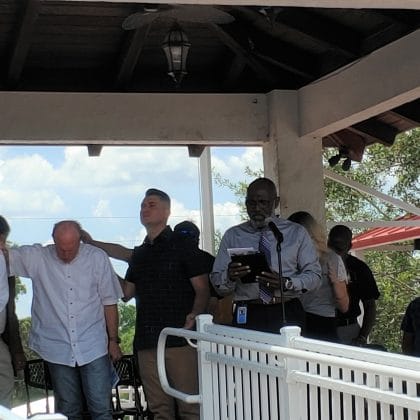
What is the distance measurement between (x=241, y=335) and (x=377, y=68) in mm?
3036

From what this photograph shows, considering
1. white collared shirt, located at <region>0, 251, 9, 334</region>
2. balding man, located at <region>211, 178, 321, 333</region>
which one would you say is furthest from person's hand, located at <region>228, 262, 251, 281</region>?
white collared shirt, located at <region>0, 251, 9, 334</region>

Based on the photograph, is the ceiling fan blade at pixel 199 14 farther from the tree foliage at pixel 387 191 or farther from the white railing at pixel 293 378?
the tree foliage at pixel 387 191

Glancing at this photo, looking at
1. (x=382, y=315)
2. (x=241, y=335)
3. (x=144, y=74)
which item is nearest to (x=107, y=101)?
(x=144, y=74)

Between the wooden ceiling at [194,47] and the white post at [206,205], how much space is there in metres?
1.65

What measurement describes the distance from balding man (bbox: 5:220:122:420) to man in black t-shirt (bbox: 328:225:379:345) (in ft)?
5.11

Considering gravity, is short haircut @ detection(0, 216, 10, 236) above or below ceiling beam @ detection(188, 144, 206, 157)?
below

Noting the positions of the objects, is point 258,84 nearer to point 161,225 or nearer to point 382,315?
point 161,225

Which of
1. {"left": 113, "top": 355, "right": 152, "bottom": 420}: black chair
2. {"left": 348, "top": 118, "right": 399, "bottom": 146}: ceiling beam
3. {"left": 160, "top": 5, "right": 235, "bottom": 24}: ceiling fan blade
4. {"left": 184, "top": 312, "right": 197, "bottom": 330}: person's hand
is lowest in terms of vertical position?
{"left": 113, "top": 355, "right": 152, "bottom": 420}: black chair

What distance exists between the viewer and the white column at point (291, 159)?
7.73 metres

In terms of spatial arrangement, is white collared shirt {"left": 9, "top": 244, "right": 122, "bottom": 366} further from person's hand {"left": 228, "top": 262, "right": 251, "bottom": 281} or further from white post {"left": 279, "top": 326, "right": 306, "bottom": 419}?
white post {"left": 279, "top": 326, "right": 306, "bottom": 419}

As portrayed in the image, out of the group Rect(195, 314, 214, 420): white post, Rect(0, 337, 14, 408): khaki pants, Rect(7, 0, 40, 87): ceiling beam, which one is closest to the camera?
Rect(195, 314, 214, 420): white post

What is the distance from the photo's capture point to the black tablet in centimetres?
480

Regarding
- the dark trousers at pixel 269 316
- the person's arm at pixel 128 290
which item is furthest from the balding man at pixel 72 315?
the dark trousers at pixel 269 316

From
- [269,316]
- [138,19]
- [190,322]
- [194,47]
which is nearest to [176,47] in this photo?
[138,19]
